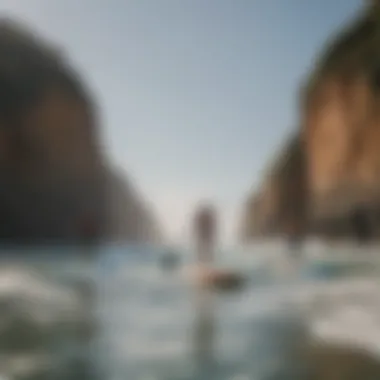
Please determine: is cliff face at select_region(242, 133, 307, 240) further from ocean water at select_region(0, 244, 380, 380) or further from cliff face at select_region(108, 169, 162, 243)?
cliff face at select_region(108, 169, 162, 243)

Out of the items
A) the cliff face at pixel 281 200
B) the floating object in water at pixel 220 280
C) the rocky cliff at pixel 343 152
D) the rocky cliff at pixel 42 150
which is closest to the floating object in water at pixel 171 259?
the floating object in water at pixel 220 280

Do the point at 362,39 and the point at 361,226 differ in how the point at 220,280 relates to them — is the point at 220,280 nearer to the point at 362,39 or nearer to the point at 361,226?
the point at 362,39

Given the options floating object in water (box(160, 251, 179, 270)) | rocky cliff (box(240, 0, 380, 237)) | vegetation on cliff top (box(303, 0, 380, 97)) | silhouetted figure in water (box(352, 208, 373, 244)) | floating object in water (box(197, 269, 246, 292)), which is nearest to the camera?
vegetation on cliff top (box(303, 0, 380, 97))

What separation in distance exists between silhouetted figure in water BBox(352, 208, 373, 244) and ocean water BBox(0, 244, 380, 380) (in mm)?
3667

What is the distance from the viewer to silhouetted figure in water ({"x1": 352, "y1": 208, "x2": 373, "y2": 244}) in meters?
13.4

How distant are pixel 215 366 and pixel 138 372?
54 cm

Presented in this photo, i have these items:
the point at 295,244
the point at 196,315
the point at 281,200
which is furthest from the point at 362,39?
the point at 196,315

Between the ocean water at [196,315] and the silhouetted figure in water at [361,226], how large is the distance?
3667 millimetres

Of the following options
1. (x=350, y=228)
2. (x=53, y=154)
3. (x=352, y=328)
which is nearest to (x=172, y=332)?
(x=352, y=328)

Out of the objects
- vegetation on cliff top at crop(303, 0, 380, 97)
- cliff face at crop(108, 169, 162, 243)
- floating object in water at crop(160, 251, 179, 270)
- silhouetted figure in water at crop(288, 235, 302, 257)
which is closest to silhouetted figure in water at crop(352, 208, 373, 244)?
silhouetted figure in water at crop(288, 235, 302, 257)

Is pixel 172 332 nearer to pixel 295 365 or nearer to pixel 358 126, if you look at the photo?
pixel 295 365

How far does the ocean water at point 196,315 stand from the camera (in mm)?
3744

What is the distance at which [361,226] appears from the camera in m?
13.9

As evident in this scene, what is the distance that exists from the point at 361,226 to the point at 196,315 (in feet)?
30.9
